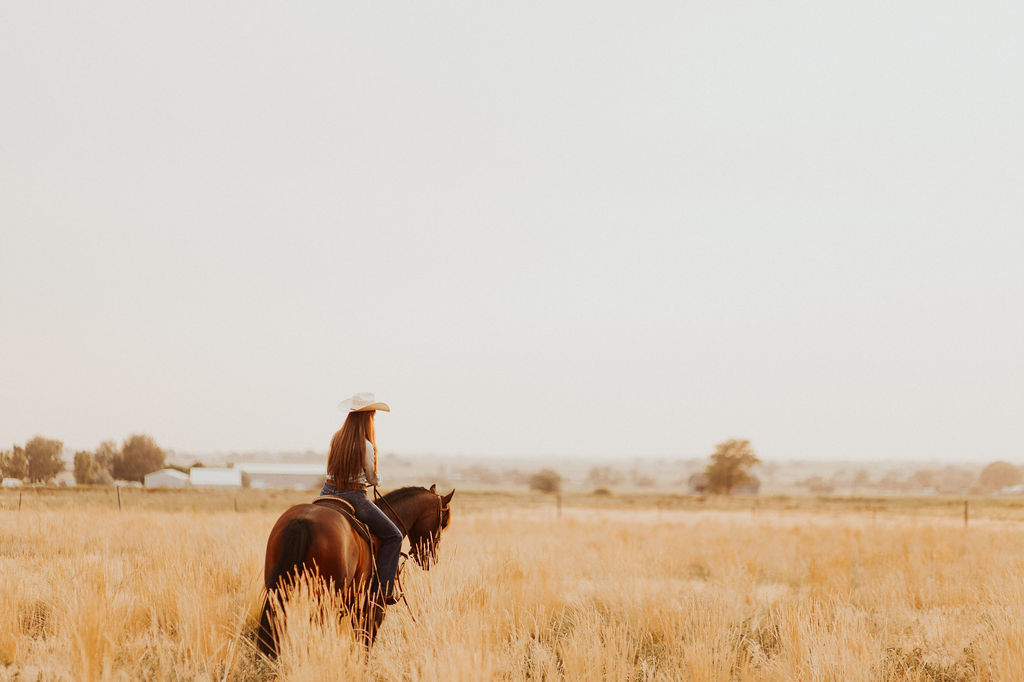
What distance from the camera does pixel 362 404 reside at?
610cm

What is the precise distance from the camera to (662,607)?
8453 millimetres

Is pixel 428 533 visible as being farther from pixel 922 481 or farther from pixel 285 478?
pixel 922 481

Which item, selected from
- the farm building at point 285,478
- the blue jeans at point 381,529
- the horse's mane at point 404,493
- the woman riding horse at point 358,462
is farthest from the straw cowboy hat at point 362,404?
the farm building at point 285,478

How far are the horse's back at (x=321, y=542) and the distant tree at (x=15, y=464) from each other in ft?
24.5

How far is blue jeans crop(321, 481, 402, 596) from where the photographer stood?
6129mm

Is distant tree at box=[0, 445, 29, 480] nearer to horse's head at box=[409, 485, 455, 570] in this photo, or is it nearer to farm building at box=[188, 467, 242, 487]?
horse's head at box=[409, 485, 455, 570]

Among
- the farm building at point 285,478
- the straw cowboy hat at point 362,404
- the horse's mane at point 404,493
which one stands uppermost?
the straw cowboy hat at point 362,404

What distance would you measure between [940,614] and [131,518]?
14.8 metres

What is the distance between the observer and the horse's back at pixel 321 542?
5297mm

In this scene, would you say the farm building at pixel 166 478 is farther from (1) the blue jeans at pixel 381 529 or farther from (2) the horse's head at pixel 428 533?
(1) the blue jeans at pixel 381 529

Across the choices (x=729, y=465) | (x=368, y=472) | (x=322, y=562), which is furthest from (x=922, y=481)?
(x=322, y=562)

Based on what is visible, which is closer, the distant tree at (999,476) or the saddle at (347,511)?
the saddle at (347,511)

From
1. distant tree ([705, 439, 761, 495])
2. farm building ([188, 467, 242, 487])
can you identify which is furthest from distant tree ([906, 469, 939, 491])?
farm building ([188, 467, 242, 487])

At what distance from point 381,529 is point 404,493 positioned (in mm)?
956
